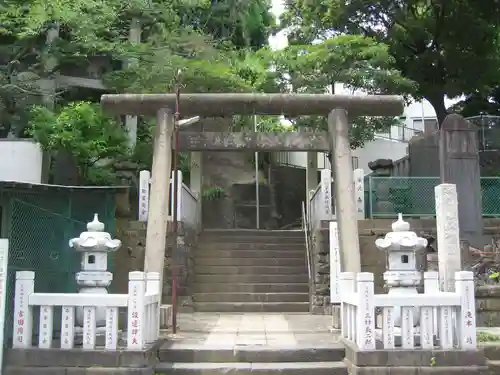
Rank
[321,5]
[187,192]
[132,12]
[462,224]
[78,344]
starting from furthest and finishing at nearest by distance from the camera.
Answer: [321,5], [132,12], [187,192], [462,224], [78,344]

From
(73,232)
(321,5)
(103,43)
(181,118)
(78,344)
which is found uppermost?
(321,5)

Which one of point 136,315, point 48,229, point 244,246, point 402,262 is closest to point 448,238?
point 402,262

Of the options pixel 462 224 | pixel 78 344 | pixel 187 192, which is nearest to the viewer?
pixel 78 344

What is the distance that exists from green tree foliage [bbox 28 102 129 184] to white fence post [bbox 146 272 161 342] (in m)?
8.13

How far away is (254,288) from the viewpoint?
1422cm

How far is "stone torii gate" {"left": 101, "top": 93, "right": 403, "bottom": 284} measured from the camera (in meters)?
10.4

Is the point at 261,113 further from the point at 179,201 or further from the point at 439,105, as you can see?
the point at 439,105

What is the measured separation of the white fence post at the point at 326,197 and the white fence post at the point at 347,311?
4864 millimetres

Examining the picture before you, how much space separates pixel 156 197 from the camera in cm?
1027

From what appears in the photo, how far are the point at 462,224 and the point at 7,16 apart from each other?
46.7 feet

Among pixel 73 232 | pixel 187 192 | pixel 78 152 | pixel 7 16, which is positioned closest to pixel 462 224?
pixel 187 192

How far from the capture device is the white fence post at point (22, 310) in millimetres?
7414

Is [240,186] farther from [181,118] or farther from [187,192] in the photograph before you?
[181,118]

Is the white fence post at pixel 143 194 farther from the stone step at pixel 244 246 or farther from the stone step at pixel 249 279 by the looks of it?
the stone step at pixel 244 246
